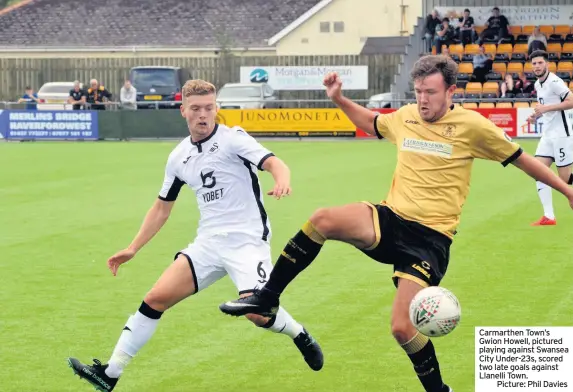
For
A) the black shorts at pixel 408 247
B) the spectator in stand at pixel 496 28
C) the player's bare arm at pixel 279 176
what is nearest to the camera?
the player's bare arm at pixel 279 176

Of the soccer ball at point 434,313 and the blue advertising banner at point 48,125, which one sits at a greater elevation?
the soccer ball at point 434,313

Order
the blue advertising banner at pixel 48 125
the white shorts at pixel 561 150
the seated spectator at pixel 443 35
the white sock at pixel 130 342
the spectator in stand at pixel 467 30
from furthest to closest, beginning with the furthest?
the spectator in stand at pixel 467 30 → the seated spectator at pixel 443 35 → the blue advertising banner at pixel 48 125 → the white shorts at pixel 561 150 → the white sock at pixel 130 342

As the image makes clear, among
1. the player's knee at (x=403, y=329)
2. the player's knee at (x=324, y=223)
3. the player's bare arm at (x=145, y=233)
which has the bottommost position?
the player's knee at (x=403, y=329)

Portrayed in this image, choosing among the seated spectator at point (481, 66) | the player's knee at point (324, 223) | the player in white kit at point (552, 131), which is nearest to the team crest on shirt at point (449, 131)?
the player's knee at point (324, 223)

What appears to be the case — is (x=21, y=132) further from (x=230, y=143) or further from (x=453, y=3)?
(x=230, y=143)

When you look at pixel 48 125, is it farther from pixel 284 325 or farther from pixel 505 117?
pixel 284 325

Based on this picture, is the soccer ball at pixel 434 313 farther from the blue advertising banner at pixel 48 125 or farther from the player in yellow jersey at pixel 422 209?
the blue advertising banner at pixel 48 125

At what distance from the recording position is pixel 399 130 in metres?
7.47

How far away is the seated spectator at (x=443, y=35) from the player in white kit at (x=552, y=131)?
22270 mm

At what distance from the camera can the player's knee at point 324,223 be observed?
7.00 m

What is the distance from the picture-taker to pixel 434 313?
6.73 metres

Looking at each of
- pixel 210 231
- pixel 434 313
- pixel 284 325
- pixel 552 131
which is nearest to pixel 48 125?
pixel 552 131

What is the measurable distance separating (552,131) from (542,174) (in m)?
8.43

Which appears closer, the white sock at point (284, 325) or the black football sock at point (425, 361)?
the black football sock at point (425, 361)
